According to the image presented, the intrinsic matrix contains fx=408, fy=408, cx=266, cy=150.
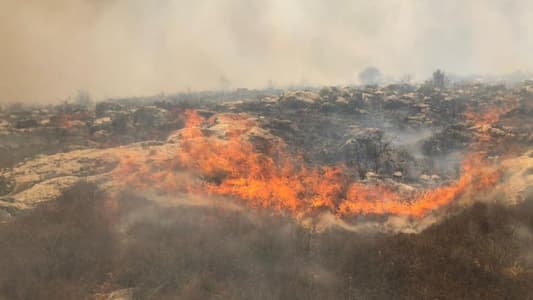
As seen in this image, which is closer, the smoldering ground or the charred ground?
the smoldering ground

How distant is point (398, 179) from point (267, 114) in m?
16.9

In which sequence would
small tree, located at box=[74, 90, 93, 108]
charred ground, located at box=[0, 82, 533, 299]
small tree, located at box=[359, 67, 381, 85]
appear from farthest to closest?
1. small tree, located at box=[359, 67, 381, 85]
2. small tree, located at box=[74, 90, 93, 108]
3. charred ground, located at box=[0, 82, 533, 299]

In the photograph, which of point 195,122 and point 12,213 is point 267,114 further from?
point 12,213

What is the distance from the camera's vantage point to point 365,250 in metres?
17.5

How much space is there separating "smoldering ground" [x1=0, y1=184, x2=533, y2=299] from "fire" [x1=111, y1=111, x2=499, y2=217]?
251cm

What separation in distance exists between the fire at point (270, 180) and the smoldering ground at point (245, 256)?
2508mm

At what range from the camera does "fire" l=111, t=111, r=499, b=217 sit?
22.8 metres

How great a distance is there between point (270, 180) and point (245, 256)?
904cm

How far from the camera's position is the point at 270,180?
2584cm

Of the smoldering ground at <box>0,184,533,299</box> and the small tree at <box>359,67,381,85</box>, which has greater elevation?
the small tree at <box>359,67,381,85</box>

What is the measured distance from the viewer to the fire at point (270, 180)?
22.8 metres

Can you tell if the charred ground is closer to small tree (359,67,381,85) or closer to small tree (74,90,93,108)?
small tree (74,90,93,108)

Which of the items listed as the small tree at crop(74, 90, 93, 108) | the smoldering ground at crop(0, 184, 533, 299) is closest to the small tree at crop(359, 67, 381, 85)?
the small tree at crop(74, 90, 93, 108)

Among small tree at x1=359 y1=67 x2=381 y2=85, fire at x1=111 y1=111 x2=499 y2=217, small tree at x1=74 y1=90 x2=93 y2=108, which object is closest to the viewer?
fire at x1=111 y1=111 x2=499 y2=217
